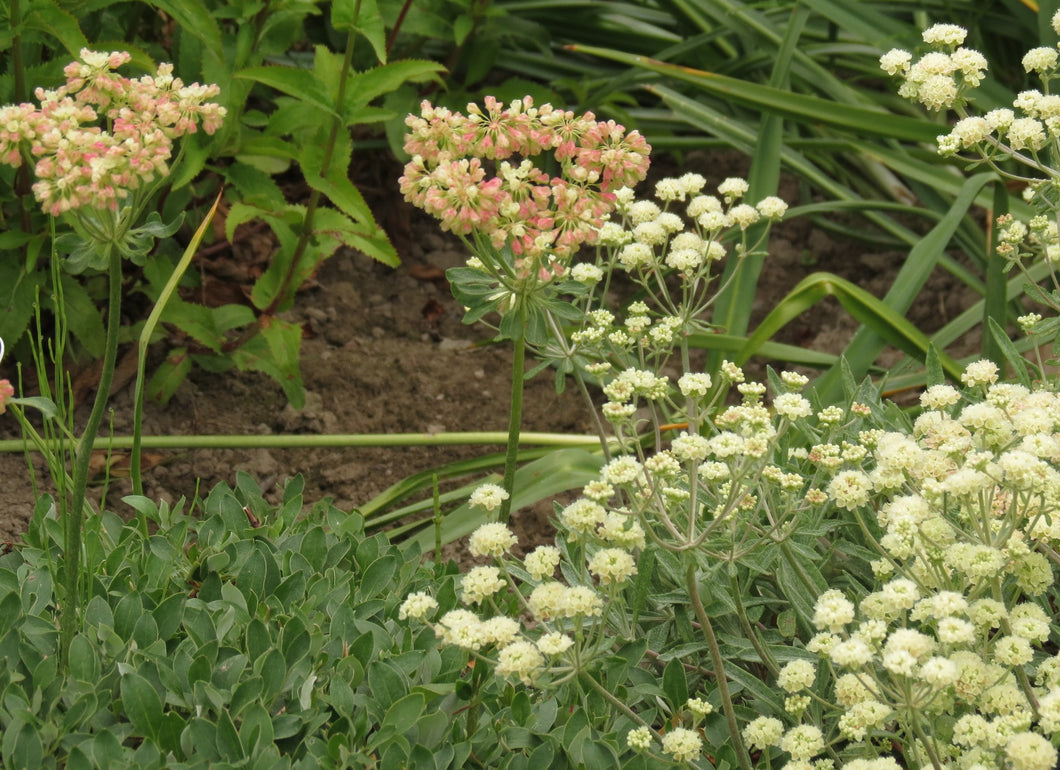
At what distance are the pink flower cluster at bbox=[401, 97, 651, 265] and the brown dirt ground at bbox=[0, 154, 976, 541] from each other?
1.07m

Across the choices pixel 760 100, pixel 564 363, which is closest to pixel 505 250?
pixel 564 363

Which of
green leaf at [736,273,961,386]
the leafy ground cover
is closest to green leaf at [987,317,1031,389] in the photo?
the leafy ground cover

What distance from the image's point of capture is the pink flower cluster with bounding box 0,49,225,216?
48.9 inches

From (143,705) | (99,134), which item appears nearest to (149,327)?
(99,134)

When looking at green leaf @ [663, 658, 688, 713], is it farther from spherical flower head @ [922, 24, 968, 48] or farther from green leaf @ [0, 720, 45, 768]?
spherical flower head @ [922, 24, 968, 48]

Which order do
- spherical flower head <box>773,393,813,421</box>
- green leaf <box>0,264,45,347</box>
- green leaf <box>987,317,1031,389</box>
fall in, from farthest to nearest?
1. green leaf <box>0,264,45,347</box>
2. green leaf <box>987,317,1031,389</box>
3. spherical flower head <box>773,393,813,421</box>

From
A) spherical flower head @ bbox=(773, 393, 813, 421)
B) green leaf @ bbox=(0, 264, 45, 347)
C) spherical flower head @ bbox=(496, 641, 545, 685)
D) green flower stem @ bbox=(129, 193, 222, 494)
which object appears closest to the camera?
spherical flower head @ bbox=(496, 641, 545, 685)

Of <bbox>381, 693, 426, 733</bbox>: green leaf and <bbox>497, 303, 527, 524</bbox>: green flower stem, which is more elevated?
<bbox>497, 303, 527, 524</bbox>: green flower stem

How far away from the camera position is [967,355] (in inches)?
123

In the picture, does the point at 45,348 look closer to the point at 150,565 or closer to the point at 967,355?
the point at 150,565

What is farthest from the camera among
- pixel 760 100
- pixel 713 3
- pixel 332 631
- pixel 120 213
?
pixel 713 3

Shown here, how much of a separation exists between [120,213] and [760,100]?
1.57m

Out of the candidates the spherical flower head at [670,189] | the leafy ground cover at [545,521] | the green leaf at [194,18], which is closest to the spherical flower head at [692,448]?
the leafy ground cover at [545,521]

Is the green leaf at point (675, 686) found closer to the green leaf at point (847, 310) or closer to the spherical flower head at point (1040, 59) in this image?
the green leaf at point (847, 310)
